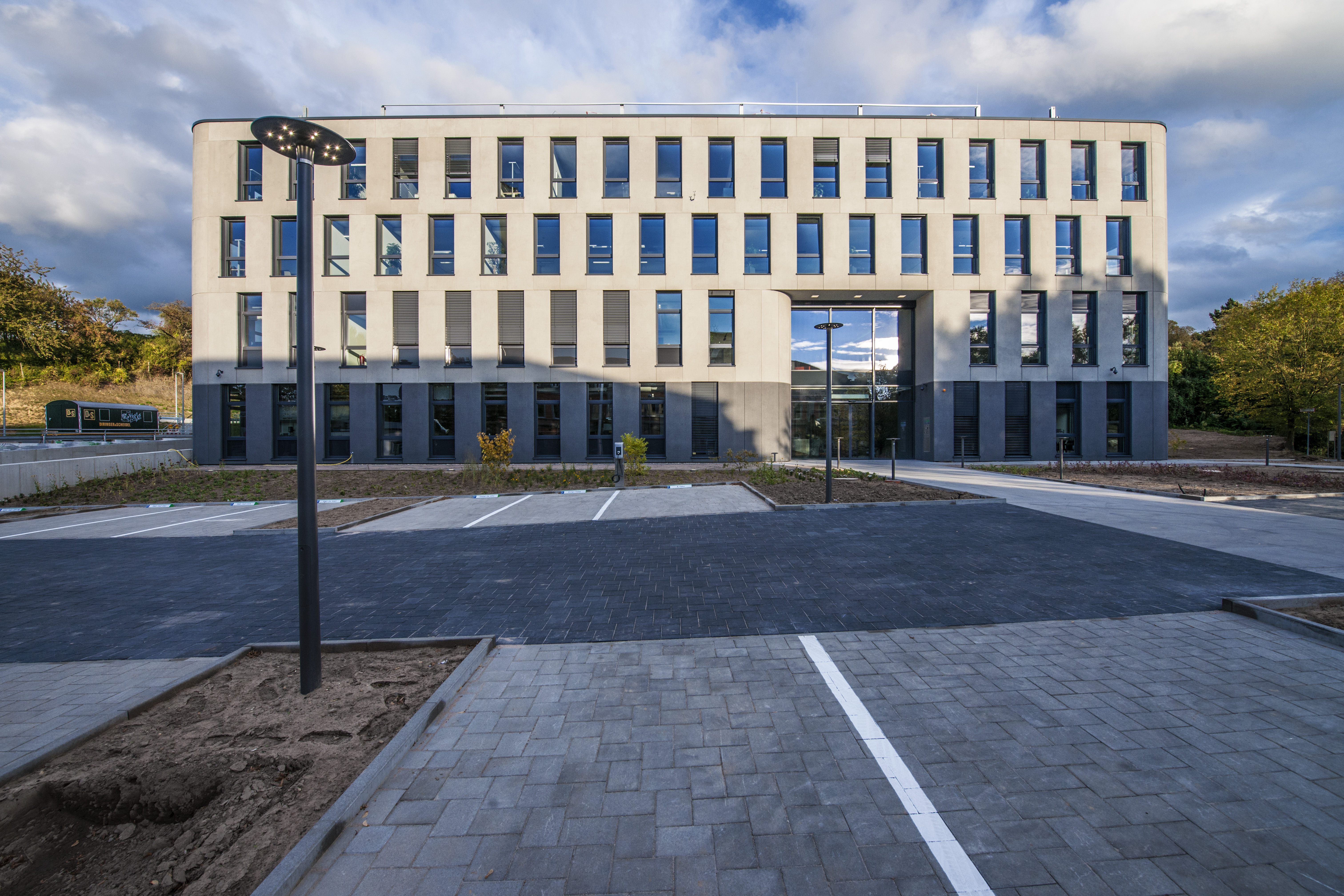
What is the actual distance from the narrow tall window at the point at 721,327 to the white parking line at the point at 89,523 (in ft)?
62.2

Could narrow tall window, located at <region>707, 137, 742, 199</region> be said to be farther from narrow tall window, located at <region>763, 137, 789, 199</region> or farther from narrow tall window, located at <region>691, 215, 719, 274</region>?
narrow tall window, located at <region>691, 215, 719, 274</region>

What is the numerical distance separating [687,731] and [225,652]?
425cm

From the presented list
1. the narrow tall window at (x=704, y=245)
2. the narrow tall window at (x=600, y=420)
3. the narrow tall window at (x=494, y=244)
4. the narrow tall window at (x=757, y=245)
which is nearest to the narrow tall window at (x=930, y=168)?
the narrow tall window at (x=757, y=245)

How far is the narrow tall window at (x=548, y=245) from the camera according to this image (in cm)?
2323

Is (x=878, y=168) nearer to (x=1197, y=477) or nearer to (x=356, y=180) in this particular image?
(x=1197, y=477)

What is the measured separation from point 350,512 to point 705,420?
15255mm

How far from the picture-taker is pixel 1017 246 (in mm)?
24250

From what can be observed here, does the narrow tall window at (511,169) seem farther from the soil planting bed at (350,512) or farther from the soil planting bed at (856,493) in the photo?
the soil planting bed at (856,493)

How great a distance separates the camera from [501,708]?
3494 mm

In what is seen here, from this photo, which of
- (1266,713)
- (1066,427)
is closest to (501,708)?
(1266,713)

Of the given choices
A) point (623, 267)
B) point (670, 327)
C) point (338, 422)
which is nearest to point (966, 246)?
point (670, 327)

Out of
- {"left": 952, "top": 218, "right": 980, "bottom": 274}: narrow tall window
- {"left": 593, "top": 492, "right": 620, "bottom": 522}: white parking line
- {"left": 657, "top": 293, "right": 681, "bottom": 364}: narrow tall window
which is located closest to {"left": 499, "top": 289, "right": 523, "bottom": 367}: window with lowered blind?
{"left": 657, "top": 293, "right": 681, "bottom": 364}: narrow tall window

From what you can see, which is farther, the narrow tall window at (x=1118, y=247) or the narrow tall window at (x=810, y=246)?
the narrow tall window at (x=1118, y=247)

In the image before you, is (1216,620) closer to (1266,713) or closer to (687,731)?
(1266,713)
